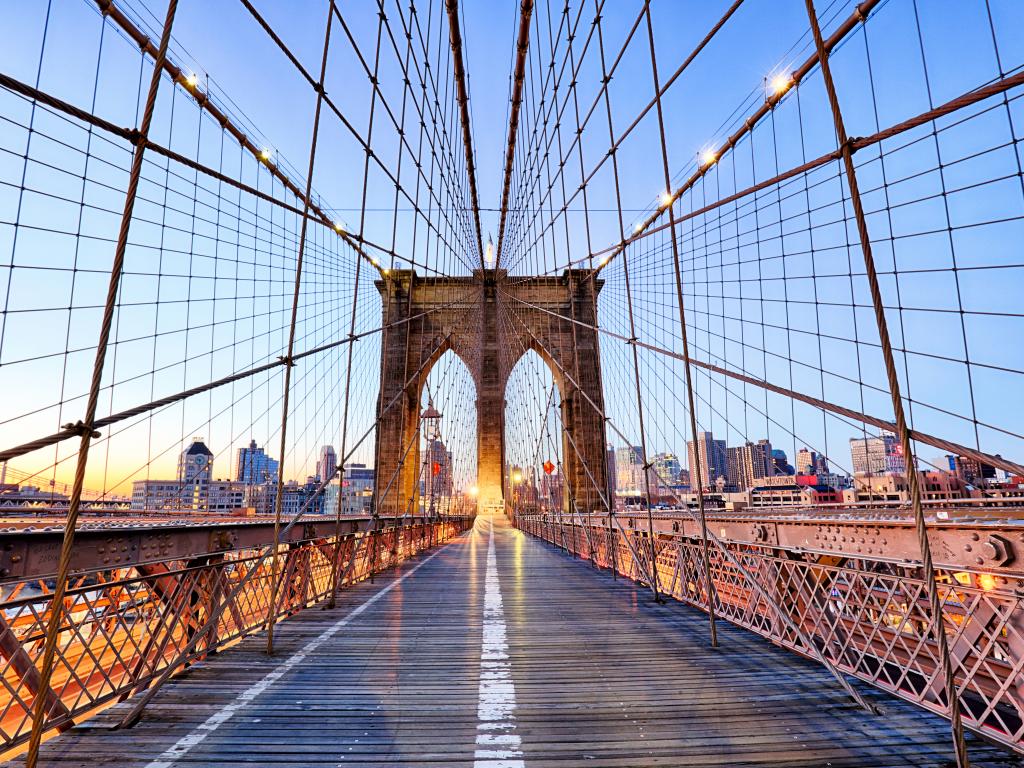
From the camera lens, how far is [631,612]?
443 centimetres

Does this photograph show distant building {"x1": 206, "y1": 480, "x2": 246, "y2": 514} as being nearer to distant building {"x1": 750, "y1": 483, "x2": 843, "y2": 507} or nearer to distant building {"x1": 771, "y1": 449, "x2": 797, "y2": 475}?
distant building {"x1": 771, "y1": 449, "x2": 797, "y2": 475}

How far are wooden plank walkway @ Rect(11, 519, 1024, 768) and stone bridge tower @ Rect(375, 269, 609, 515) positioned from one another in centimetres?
1534

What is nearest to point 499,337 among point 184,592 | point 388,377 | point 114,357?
point 388,377

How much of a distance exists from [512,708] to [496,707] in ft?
0.25

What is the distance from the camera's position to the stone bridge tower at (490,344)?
20594 mm

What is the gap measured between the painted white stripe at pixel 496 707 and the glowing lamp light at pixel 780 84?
839 centimetres

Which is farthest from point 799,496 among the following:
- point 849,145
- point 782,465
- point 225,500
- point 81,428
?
point 225,500

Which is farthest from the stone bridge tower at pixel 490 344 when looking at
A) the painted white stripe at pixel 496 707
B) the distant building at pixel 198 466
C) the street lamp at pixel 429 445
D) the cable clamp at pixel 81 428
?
the cable clamp at pixel 81 428

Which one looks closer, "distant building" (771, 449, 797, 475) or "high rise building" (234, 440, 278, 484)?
"distant building" (771, 449, 797, 475)

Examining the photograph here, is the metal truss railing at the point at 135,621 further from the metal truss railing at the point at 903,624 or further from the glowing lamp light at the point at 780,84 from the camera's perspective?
the glowing lamp light at the point at 780,84

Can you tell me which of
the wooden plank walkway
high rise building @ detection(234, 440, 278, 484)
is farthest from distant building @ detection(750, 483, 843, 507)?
high rise building @ detection(234, 440, 278, 484)

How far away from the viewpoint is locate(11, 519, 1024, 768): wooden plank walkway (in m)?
1.89

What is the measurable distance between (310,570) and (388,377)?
17520 mm

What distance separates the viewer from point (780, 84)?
7797 mm
